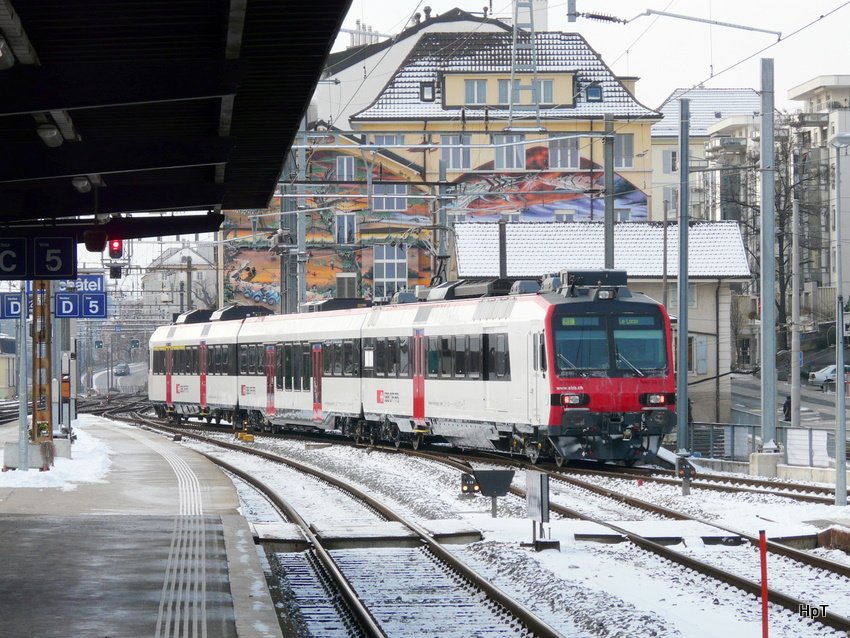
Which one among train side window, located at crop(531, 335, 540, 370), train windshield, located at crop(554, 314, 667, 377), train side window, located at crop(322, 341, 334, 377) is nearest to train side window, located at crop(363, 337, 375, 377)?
train side window, located at crop(322, 341, 334, 377)

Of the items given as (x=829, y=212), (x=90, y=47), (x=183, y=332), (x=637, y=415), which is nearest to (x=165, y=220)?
(x=90, y=47)

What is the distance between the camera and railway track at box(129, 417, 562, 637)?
37.0 ft

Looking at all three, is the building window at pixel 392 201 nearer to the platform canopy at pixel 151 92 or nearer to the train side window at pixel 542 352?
the train side window at pixel 542 352

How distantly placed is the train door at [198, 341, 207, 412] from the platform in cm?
2221

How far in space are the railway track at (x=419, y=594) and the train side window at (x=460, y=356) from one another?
10.3m

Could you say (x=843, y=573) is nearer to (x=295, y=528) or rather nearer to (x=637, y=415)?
(x=295, y=528)

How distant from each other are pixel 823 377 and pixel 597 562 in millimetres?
58517

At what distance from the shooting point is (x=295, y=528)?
1716 centimetres

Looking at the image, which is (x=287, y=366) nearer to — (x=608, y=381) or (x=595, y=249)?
(x=608, y=381)

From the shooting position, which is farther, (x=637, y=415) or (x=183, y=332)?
(x=183, y=332)

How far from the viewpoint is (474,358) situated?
27.3 meters

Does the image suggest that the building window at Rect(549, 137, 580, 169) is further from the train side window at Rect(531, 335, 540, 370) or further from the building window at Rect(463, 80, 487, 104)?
the train side window at Rect(531, 335, 540, 370)

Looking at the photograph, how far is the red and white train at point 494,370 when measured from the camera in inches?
958

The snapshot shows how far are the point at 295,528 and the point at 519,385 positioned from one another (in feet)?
29.0
